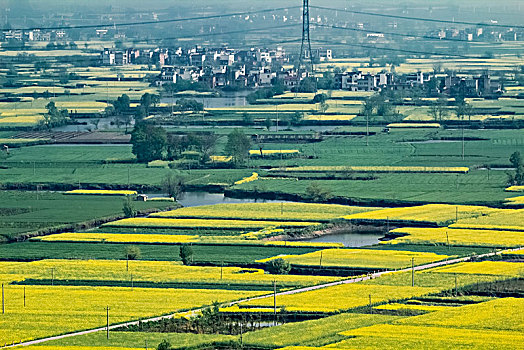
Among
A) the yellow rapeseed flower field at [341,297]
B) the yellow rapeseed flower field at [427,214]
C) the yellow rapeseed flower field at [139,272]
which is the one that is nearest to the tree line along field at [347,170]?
the yellow rapeseed flower field at [427,214]

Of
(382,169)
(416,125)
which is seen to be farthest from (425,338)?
(416,125)

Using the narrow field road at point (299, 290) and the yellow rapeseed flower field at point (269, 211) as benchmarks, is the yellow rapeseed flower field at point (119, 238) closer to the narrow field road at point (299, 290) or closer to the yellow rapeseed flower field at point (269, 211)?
the yellow rapeseed flower field at point (269, 211)

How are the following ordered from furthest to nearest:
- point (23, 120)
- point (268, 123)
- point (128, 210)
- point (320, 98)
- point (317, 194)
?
point (320, 98) < point (23, 120) < point (268, 123) < point (317, 194) < point (128, 210)

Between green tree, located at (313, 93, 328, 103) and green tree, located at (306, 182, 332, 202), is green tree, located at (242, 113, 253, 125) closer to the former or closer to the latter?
green tree, located at (313, 93, 328, 103)

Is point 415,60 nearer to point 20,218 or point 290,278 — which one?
point 20,218

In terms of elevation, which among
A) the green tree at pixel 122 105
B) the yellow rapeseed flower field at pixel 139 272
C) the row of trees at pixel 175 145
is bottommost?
the yellow rapeseed flower field at pixel 139 272

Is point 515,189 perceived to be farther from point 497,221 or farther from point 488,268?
point 488,268

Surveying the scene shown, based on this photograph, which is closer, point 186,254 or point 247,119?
point 186,254
